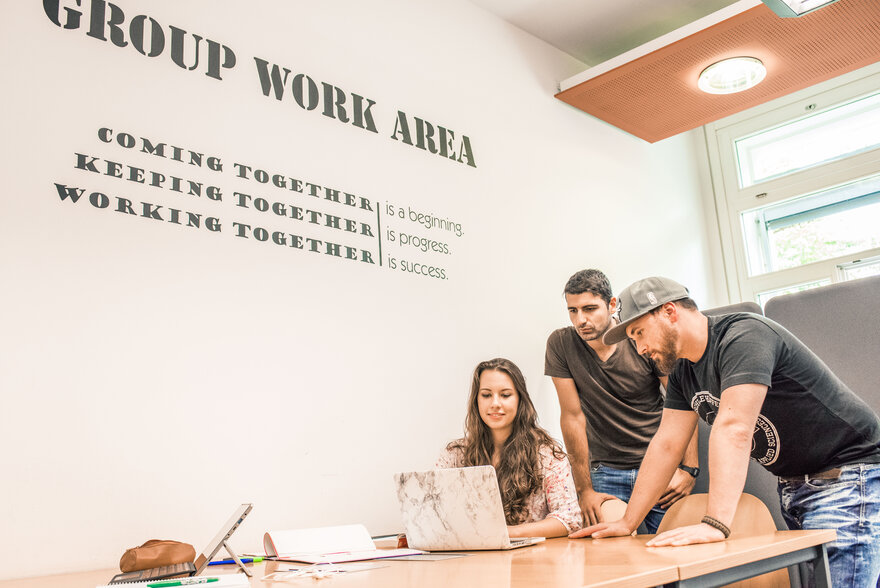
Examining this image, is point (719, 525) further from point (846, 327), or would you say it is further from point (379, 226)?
point (379, 226)

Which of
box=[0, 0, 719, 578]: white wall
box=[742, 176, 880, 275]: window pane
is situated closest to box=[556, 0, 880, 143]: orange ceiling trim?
box=[0, 0, 719, 578]: white wall

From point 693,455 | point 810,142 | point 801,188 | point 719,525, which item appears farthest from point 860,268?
point 719,525

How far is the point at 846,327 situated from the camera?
293cm

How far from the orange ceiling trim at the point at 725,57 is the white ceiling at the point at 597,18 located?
1.36 feet

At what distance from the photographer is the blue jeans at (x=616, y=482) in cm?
305

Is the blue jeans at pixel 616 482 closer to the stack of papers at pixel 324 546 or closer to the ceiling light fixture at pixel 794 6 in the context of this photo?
the stack of papers at pixel 324 546

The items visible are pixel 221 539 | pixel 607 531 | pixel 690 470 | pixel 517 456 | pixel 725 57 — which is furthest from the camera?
pixel 725 57

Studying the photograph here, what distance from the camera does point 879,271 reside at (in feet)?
14.7

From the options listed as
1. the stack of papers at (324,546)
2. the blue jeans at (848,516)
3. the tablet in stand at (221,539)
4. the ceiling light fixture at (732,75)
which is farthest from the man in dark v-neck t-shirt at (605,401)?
the tablet in stand at (221,539)

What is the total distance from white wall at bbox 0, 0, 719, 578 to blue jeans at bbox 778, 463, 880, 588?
1.48m

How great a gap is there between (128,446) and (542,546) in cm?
126

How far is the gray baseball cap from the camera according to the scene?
2.08 meters

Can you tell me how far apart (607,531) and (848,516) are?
0.61m

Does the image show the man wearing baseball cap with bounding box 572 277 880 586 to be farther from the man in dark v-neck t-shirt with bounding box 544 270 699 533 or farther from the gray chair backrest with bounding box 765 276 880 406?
the gray chair backrest with bounding box 765 276 880 406
